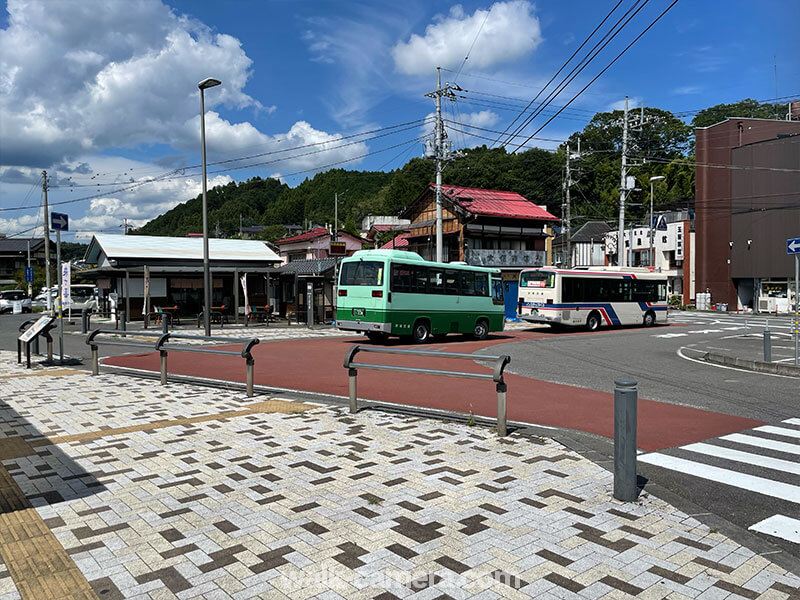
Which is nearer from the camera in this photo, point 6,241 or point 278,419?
point 278,419

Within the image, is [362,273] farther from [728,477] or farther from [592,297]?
[728,477]

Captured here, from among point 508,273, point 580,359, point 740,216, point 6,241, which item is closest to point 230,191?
point 6,241

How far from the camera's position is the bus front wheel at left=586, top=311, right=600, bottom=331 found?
27422 mm

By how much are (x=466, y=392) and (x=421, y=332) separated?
1050 cm

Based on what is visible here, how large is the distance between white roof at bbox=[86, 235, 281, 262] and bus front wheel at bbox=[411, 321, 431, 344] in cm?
1997

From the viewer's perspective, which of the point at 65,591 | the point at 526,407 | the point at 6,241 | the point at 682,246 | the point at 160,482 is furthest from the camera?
the point at 6,241

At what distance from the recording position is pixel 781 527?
14.9 ft

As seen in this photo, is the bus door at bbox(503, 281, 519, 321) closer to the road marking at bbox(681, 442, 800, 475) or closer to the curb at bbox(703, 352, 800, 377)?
the curb at bbox(703, 352, 800, 377)

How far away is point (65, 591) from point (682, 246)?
176 ft

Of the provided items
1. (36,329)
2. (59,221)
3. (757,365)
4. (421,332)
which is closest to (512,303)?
(421,332)

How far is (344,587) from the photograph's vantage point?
3.49 metres

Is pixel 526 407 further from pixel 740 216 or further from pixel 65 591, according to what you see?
pixel 740 216

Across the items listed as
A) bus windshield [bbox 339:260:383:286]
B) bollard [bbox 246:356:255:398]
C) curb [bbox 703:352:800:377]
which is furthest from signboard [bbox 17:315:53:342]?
curb [bbox 703:352:800:377]

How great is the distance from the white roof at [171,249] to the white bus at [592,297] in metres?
19.9
